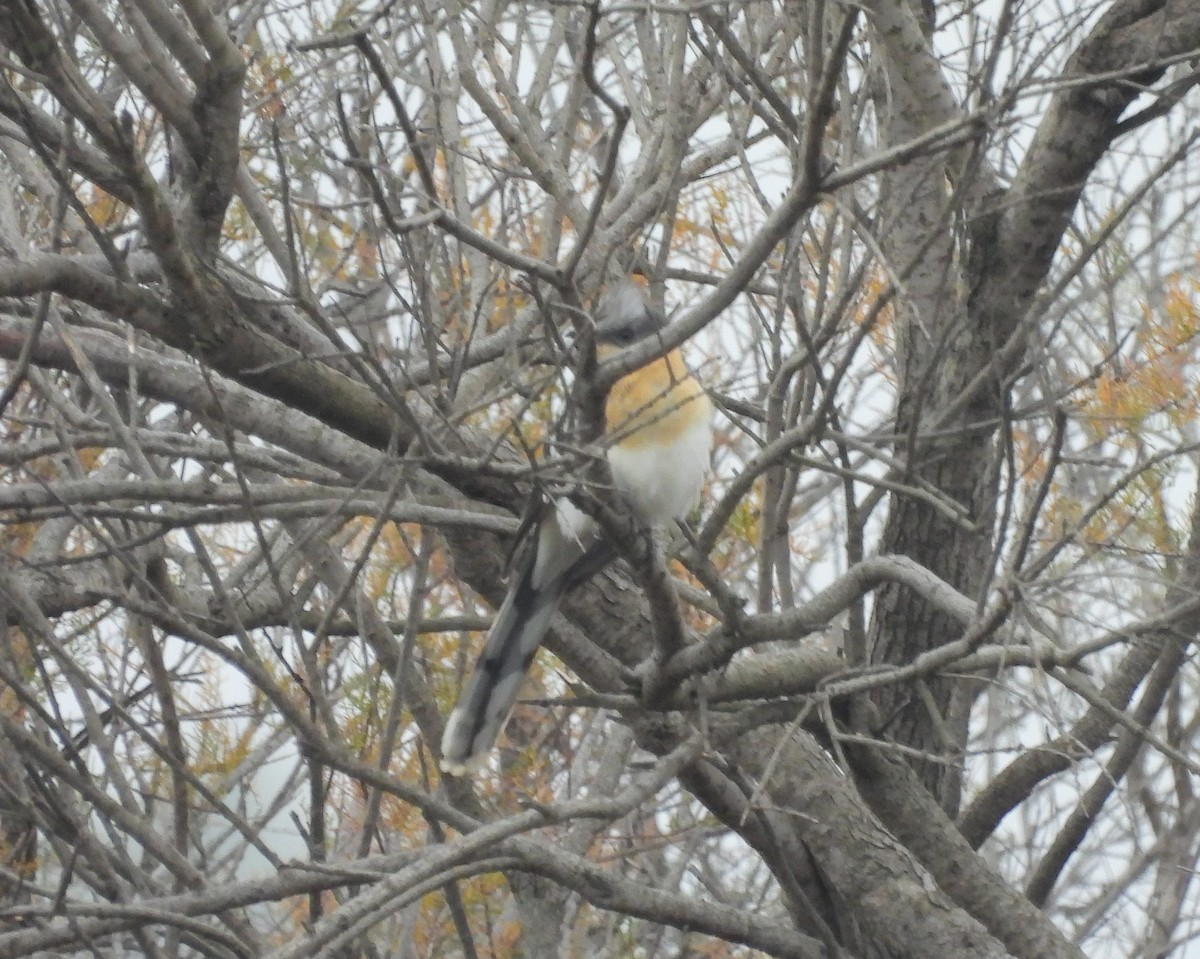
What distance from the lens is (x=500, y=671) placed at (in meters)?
3.49

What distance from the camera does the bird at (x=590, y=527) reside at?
11.3 feet

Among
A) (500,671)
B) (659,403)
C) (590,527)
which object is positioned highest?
(659,403)

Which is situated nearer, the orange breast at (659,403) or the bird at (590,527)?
the bird at (590,527)

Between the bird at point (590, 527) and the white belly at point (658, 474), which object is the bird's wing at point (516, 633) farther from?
the white belly at point (658, 474)

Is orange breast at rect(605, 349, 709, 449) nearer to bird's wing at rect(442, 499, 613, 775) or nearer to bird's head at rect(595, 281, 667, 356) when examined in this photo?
bird's head at rect(595, 281, 667, 356)

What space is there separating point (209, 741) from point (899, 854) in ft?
6.87

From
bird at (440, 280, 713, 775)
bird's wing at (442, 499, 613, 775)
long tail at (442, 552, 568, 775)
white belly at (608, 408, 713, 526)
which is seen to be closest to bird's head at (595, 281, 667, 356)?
bird at (440, 280, 713, 775)

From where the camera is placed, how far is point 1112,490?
250 centimetres

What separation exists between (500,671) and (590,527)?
41cm

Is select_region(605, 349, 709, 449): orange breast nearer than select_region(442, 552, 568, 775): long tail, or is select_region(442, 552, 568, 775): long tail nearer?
select_region(442, 552, 568, 775): long tail

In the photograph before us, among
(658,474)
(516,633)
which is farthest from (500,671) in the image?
(658,474)

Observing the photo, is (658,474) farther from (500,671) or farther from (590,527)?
(500,671)

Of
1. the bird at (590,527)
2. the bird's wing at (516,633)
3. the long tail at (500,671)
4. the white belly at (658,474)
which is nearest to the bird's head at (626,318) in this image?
the bird at (590,527)

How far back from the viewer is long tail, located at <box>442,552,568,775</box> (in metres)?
3.41
